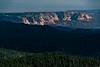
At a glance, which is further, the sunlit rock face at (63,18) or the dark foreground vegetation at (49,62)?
the sunlit rock face at (63,18)

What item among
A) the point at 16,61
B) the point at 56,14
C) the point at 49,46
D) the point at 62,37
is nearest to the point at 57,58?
the point at 16,61

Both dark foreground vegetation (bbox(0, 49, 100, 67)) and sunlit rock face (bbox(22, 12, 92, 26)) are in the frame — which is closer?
dark foreground vegetation (bbox(0, 49, 100, 67))

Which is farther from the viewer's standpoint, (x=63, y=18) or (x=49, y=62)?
(x=63, y=18)

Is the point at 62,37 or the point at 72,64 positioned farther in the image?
the point at 62,37

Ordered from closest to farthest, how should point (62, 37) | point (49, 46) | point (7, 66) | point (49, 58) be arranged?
point (7, 66), point (49, 58), point (49, 46), point (62, 37)

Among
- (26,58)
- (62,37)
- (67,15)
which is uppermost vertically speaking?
(26,58)

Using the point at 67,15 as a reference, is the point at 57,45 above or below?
above

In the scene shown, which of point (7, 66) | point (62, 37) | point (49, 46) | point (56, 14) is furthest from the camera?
point (56, 14)

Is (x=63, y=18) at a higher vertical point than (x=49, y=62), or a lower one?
lower

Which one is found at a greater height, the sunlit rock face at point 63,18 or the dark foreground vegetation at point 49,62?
the dark foreground vegetation at point 49,62

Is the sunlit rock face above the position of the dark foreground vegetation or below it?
below

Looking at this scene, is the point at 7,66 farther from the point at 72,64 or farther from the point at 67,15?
the point at 67,15
